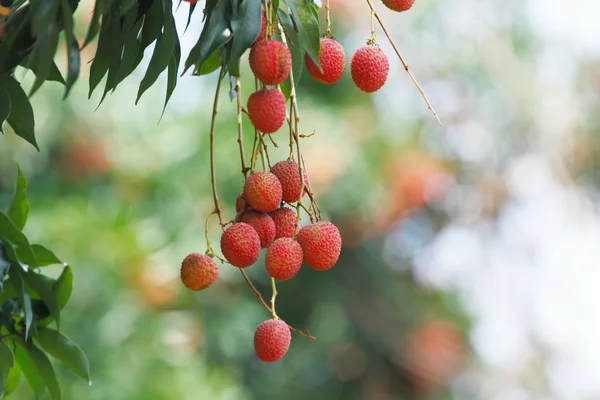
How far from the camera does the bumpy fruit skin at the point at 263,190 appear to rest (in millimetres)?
712

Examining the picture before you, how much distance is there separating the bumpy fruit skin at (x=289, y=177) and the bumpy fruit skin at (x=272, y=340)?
4.4 inches

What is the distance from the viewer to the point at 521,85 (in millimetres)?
4066

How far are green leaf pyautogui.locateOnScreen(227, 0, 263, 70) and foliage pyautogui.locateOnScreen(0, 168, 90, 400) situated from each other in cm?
31

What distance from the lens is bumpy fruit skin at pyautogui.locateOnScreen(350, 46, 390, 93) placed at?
0.77 meters

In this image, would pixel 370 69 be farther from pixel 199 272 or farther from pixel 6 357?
pixel 6 357

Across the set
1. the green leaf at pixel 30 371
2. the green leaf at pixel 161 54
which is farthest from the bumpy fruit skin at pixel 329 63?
the green leaf at pixel 30 371

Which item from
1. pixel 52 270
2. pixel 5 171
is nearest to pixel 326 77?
pixel 52 270

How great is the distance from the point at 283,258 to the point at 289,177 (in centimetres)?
8

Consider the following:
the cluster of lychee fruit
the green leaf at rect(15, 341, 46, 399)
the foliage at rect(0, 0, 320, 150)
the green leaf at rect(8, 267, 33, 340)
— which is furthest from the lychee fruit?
the green leaf at rect(15, 341, 46, 399)

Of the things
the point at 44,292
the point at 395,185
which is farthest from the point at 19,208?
the point at 395,185

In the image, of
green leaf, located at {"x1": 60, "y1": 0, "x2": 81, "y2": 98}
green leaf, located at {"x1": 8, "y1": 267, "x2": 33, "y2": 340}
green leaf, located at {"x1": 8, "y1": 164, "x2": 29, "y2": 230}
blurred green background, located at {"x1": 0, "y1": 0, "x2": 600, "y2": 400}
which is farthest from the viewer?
blurred green background, located at {"x1": 0, "y1": 0, "x2": 600, "y2": 400}

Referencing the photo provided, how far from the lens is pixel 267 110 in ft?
2.17

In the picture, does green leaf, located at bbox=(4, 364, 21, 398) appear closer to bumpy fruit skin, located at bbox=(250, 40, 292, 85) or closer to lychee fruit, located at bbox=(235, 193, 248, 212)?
lychee fruit, located at bbox=(235, 193, 248, 212)

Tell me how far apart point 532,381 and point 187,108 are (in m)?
1.93
